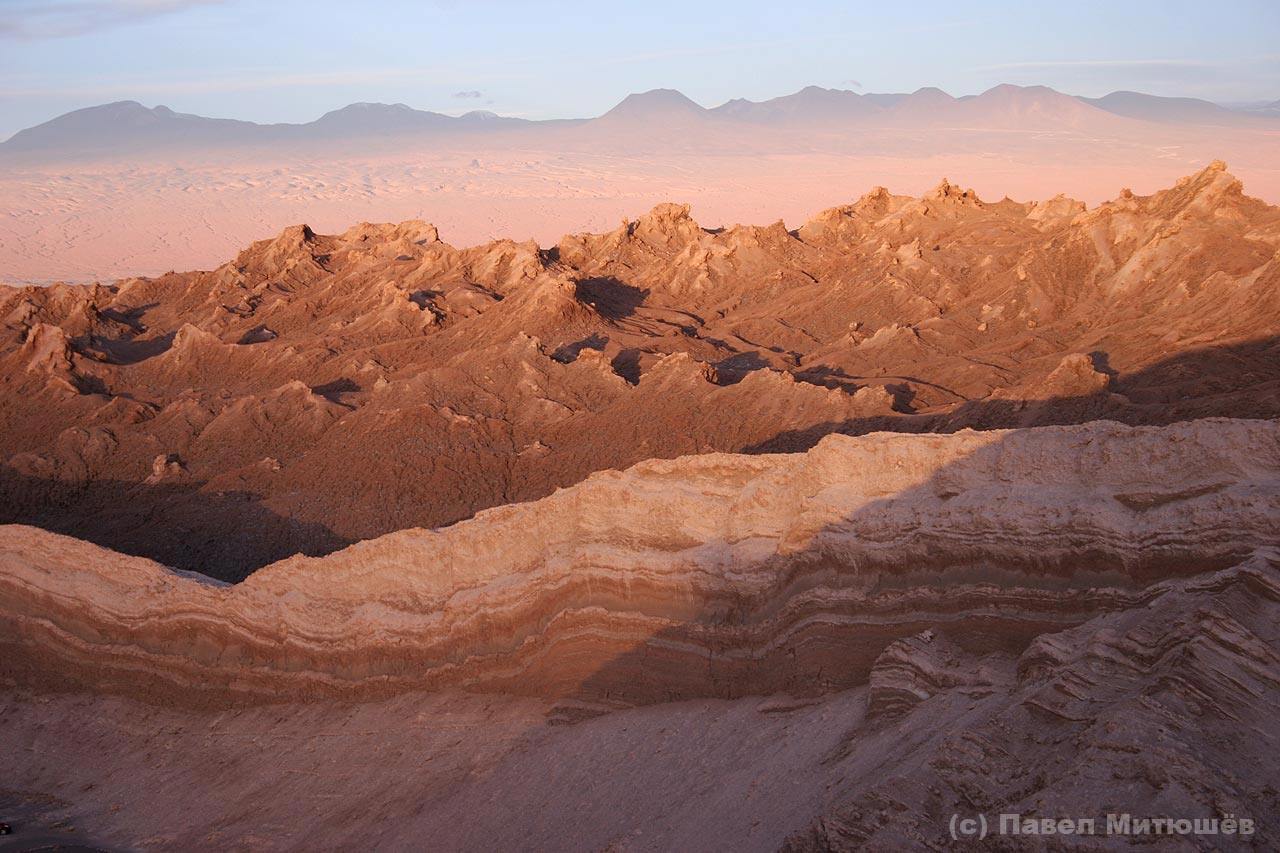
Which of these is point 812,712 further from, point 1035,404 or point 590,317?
point 590,317

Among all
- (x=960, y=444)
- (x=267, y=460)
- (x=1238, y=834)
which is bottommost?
(x=267, y=460)

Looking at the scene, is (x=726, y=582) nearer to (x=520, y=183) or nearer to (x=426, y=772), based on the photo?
(x=426, y=772)

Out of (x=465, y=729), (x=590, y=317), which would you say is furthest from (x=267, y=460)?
(x=465, y=729)

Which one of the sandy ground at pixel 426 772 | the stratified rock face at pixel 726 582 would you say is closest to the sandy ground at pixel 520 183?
the stratified rock face at pixel 726 582

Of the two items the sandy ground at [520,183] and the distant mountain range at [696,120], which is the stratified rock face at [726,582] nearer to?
the sandy ground at [520,183]

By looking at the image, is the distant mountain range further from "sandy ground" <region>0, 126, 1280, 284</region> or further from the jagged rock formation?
the jagged rock formation
